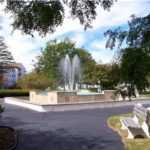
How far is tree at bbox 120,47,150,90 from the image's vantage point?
4621mm

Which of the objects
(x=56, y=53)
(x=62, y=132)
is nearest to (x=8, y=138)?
(x=62, y=132)

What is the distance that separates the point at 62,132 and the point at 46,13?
7.89 metres

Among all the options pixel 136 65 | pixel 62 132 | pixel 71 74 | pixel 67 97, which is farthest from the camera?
pixel 71 74

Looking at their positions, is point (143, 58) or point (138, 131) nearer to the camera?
point (143, 58)

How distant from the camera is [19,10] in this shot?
649cm

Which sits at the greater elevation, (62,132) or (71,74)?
(71,74)

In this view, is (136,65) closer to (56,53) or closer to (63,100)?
(63,100)

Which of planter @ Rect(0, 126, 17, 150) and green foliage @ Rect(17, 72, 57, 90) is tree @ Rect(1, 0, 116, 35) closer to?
planter @ Rect(0, 126, 17, 150)

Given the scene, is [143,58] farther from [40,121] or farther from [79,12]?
[40,121]

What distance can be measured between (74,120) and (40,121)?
1.49m

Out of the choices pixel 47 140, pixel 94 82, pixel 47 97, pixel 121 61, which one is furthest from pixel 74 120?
pixel 94 82

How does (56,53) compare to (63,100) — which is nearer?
(63,100)

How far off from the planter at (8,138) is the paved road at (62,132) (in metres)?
0.20

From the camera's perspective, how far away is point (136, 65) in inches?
182
